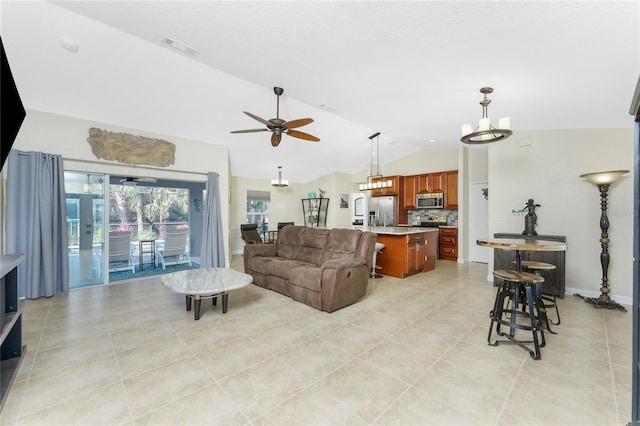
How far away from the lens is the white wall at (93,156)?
388 centimetres

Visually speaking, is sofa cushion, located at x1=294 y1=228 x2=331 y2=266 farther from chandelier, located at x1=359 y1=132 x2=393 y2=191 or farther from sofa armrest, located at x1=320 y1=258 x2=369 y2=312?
chandelier, located at x1=359 y1=132 x2=393 y2=191

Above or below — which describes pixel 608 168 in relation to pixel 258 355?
Result: above

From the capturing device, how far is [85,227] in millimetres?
4633

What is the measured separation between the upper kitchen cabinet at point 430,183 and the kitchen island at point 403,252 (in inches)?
87.6

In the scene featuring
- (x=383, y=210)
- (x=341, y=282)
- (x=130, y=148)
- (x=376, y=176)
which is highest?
(x=130, y=148)

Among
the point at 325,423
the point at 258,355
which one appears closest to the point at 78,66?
the point at 258,355

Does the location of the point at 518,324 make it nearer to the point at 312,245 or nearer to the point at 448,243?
the point at 312,245

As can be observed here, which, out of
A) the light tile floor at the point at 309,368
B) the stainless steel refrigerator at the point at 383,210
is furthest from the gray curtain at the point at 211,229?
the stainless steel refrigerator at the point at 383,210

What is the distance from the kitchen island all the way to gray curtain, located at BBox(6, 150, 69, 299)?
5176 mm

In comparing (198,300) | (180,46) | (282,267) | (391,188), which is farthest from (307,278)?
(391,188)

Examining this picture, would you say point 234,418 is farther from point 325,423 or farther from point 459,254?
point 459,254

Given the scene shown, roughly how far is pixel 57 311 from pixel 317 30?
14.7ft

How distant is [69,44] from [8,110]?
1652mm

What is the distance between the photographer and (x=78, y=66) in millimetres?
3275
